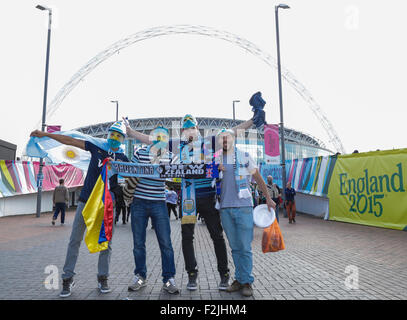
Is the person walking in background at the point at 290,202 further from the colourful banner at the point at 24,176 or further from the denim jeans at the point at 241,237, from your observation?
the colourful banner at the point at 24,176

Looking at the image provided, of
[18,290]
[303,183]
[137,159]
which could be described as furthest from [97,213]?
[303,183]

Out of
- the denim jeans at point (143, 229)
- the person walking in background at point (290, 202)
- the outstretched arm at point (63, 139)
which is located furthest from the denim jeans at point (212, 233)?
the person walking in background at point (290, 202)

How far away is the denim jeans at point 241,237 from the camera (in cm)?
362

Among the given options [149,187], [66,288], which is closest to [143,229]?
[149,187]

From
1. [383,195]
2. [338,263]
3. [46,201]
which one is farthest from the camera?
[46,201]

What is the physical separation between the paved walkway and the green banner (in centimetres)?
129

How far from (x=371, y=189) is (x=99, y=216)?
9678 millimetres

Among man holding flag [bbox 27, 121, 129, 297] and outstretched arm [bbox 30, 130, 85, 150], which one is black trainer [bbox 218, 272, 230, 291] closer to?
man holding flag [bbox 27, 121, 129, 297]

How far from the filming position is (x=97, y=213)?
362 cm

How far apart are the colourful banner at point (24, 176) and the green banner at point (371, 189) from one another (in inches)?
618

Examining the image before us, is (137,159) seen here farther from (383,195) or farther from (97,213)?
(383,195)

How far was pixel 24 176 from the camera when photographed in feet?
54.0
